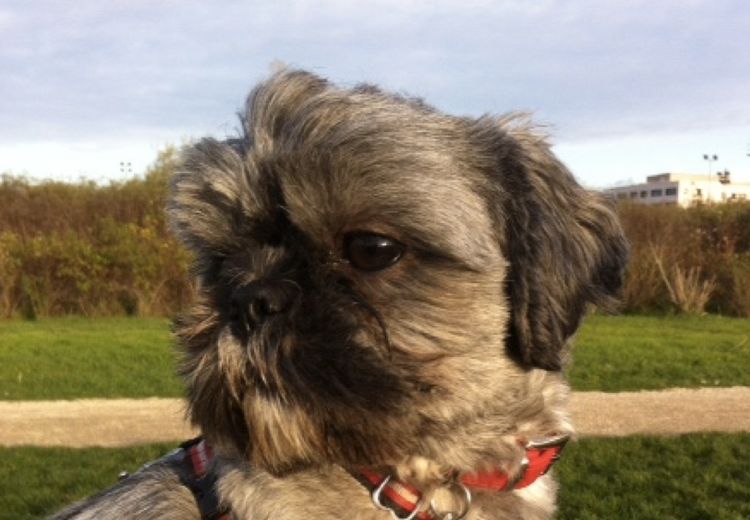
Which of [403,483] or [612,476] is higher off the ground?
[403,483]

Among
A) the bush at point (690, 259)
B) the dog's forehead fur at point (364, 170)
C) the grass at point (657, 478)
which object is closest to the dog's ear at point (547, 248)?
the dog's forehead fur at point (364, 170)

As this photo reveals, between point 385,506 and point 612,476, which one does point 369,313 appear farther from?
point 612,476

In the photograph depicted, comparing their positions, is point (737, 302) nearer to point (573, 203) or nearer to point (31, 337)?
point (31, 337)

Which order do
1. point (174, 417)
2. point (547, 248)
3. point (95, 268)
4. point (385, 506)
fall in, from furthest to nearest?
point (95, 268) → point (174, 417) → point (547, 248) → point (385, 506)

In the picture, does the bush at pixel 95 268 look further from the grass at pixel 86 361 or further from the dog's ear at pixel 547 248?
the dog's ear at pixel 547 248

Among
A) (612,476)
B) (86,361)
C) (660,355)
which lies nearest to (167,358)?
(86,361)

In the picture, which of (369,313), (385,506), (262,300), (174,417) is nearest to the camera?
(262,300)

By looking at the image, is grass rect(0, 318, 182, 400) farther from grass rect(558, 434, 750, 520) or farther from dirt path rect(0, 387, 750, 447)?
grass rect(558, 434, 750, 520)

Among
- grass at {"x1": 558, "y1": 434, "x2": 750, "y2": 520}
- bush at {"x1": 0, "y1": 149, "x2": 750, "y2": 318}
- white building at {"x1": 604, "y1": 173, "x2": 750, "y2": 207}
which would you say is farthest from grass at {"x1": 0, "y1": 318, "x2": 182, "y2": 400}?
white building at {"x1": 604, "y1": 173, "x2": 750, "y2": 207}

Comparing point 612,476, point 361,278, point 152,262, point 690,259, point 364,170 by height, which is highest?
point 364,170
